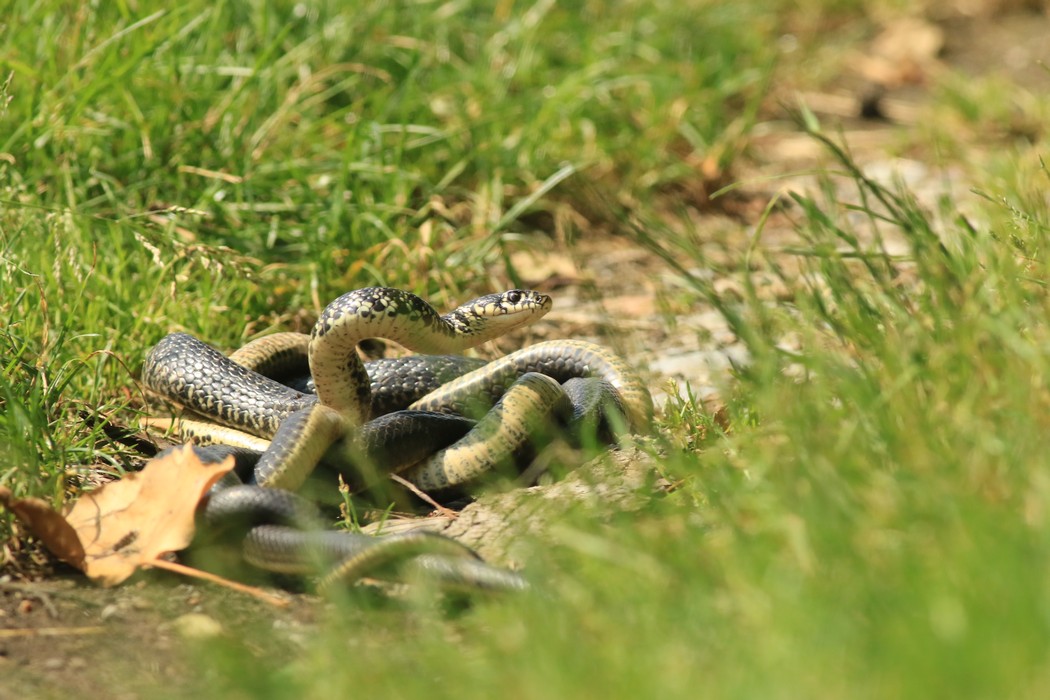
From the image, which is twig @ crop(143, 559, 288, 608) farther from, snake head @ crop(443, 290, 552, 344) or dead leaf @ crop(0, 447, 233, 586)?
snake head @ crop(443, 290, 552, 344)

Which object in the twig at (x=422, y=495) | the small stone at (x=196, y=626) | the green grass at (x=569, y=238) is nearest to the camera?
the green grass at (x=569, y=238)

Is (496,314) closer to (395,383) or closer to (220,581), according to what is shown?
(395,383)

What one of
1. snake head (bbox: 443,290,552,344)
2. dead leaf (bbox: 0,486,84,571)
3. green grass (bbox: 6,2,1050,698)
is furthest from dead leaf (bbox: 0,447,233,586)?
snake head (bbox: 443,290,552,344)

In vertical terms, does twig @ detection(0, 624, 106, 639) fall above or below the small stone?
above

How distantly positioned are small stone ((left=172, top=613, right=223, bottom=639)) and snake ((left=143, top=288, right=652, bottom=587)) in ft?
2.12

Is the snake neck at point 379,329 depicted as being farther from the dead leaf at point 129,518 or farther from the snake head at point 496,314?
the dead leaf at point 129,518

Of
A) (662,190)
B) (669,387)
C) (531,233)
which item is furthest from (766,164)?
(669,387)

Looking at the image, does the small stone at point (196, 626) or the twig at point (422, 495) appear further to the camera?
the twig at point (422, 495)

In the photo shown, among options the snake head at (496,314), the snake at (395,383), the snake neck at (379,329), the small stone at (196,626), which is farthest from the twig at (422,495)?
the small stone at (196,626)

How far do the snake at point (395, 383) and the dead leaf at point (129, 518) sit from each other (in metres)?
0.34

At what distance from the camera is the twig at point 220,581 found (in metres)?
3.38

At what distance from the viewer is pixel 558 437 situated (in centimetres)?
411

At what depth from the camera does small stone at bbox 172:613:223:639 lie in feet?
10.2

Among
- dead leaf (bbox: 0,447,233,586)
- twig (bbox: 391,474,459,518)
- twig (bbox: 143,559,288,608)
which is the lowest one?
twig (bbox: 391,474,459,518)
